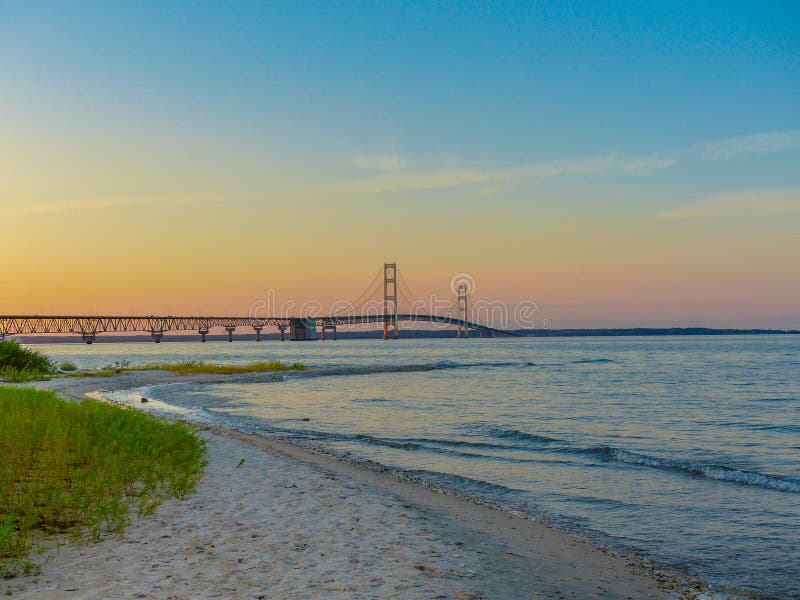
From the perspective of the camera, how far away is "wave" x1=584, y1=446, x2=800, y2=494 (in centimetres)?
1380

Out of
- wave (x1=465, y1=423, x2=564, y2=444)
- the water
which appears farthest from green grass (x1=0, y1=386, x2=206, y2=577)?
wave (x1=465, y1=423, x2=564, y2=444)

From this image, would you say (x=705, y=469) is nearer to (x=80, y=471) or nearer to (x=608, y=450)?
(x=608, y=450)

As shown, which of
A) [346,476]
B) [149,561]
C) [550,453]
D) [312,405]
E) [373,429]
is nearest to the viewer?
[149,561]

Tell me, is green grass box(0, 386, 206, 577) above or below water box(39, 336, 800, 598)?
above

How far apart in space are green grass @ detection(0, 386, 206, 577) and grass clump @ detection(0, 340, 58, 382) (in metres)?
21.7

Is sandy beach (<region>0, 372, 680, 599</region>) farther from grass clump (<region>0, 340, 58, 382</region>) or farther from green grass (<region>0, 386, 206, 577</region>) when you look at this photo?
grass clump (<region>0, 340, 58, 382</region>)

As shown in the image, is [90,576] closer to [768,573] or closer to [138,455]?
[138,455]

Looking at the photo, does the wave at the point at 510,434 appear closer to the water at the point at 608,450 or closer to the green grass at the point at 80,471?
the water at the point at 608,450

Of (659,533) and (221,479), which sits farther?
(221,479)

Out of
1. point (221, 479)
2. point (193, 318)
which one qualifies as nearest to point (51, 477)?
point (221, 479)

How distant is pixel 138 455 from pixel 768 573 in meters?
9.54

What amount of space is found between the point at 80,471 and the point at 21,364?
108 ft

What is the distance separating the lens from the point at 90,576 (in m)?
6.71

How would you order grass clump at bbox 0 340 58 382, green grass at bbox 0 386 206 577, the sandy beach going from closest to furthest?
the sandy beach, green grass at bbox 0 386 206 577, grass clump at bbox 0 340 58 382
